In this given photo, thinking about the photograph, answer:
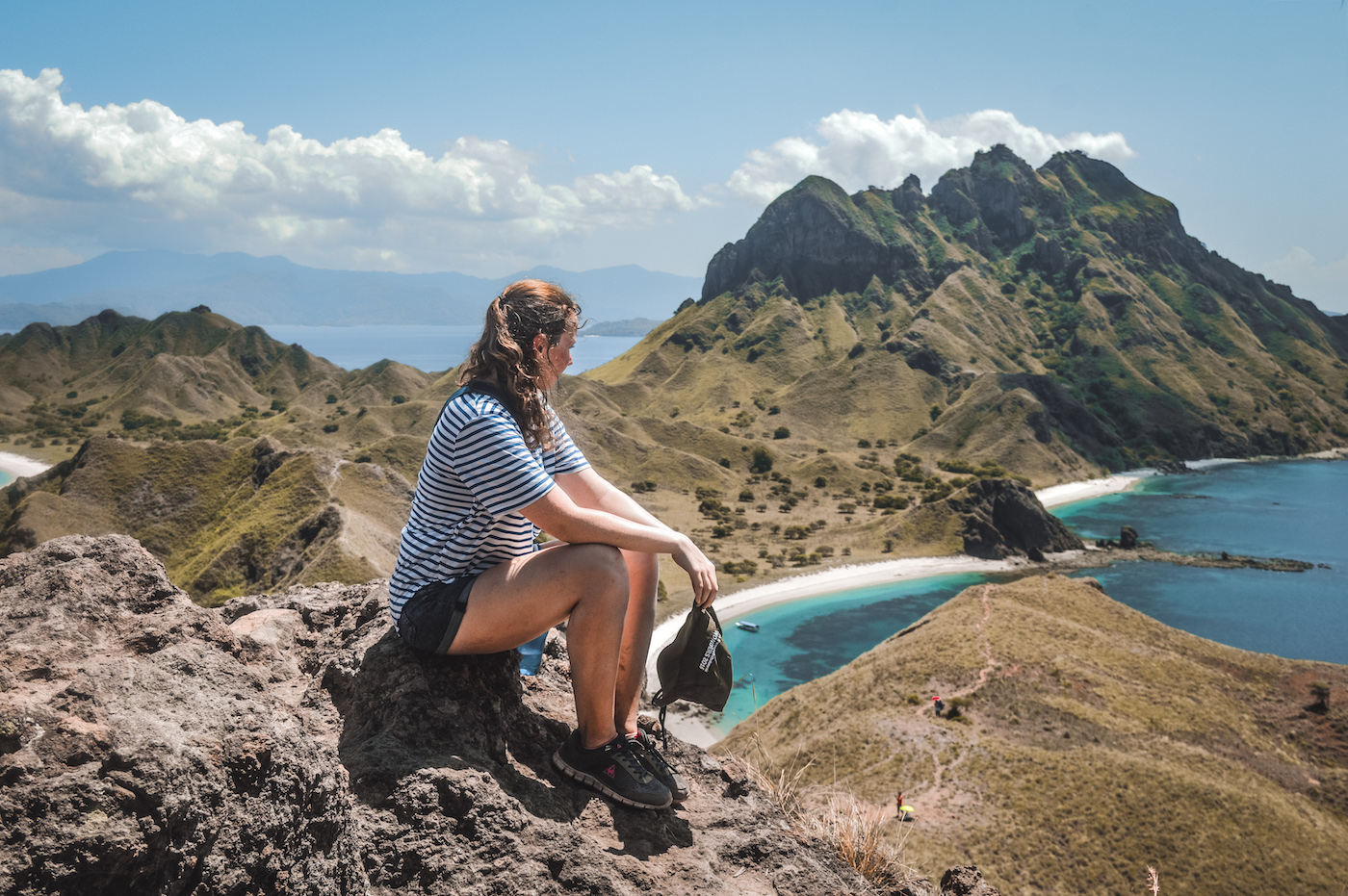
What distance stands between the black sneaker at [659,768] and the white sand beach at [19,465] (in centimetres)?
13377

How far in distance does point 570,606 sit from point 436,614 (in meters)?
0.76

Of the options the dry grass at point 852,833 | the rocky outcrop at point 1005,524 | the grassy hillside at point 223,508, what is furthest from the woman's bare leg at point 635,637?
the rocky outcrop at point 1005,524

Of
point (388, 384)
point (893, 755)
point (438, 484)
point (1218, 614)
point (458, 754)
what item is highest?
point (388, 384)

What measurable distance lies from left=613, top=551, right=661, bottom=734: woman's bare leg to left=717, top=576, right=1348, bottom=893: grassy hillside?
17923mm

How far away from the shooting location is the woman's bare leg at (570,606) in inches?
160

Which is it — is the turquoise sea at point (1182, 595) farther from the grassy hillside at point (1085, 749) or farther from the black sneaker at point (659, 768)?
the black sneaker at point (659, 768)

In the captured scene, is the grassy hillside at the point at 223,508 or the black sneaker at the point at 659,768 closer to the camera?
the black sneaker at the point at 659,768

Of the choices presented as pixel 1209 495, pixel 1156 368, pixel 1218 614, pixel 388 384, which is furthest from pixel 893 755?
pixel 1156 368

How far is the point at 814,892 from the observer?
14.5 feet

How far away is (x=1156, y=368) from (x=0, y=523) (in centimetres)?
19288

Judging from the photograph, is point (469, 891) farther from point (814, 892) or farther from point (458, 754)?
point (814, 892)

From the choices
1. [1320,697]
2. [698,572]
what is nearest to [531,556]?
[698,572]

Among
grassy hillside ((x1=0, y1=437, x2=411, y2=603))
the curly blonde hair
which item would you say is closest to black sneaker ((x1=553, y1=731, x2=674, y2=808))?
the curly blonde hair

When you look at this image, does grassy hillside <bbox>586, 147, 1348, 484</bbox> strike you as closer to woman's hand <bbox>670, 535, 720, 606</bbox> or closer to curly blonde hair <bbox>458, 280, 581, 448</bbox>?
woman's hand <bbox>670, 535, 720, 606</bbox>
